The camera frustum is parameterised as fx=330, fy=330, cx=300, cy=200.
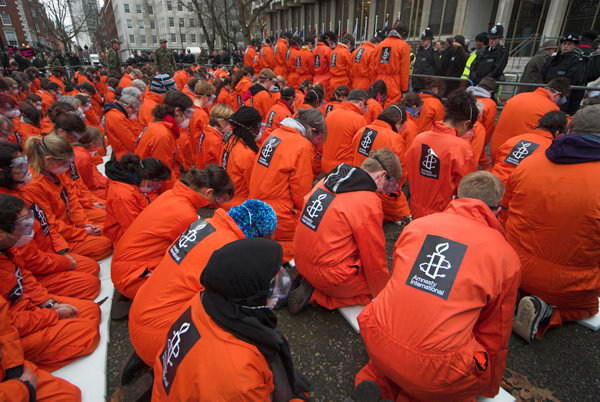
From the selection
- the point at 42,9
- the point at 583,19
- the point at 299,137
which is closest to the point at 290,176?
the point at 299,137

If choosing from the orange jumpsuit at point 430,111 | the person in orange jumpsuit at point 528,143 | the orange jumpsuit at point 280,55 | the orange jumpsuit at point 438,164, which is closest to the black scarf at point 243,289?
the orange jumpsuit at point 438,164

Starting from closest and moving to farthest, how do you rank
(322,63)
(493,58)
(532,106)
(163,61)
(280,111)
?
(532,106)
(280,111)
(493,58)
(322,63)
(163,61)

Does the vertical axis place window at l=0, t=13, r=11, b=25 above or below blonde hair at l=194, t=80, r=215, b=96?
above

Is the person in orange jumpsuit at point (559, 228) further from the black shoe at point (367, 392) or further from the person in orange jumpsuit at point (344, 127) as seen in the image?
the person in orange jumpsuit at point (344, 127)

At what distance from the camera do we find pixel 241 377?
138cm

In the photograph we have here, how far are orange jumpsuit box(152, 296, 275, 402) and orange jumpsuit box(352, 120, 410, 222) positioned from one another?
10.8 feet

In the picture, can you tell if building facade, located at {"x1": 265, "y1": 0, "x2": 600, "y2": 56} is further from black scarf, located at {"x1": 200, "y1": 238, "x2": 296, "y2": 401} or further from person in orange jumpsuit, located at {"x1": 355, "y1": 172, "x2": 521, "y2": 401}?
black scarf, located at {"x1": 200, "y1": 238, "x2": 296, "y2": 401}

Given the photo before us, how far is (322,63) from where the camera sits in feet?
32.6

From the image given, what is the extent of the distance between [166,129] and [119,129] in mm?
1682

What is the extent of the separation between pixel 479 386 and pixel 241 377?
1419 mm

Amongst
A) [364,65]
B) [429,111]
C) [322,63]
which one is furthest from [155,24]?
[429,111]

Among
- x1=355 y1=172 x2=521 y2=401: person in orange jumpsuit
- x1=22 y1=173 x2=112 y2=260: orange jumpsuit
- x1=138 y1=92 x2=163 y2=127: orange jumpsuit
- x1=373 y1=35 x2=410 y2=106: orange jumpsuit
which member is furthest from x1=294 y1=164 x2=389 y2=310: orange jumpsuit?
x1=373 y1=35 x2=410 y2=106: orange jumpsuit

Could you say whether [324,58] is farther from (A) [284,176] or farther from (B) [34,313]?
(B) [34,313]

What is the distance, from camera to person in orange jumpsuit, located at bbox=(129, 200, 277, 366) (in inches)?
81.8
